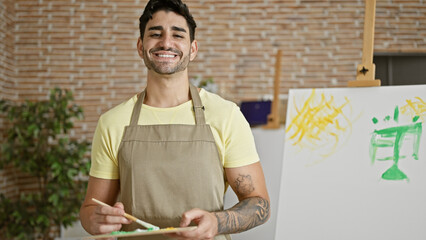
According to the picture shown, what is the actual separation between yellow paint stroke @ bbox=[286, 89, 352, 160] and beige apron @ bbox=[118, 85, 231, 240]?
0.72 m

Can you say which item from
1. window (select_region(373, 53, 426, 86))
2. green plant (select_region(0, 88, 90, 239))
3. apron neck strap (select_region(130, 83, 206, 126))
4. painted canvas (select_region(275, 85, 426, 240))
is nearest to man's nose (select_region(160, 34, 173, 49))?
apron neck strap (select_region(130, 83, 206, 126))

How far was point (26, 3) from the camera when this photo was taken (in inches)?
178

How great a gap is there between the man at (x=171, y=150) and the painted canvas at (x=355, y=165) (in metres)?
0.54

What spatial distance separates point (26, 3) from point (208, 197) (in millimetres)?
4047

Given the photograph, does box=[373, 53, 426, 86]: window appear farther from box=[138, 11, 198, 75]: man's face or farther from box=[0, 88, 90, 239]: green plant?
box=[138, 11, 198, 75]: man's face

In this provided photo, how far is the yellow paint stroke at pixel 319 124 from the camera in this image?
1.85m

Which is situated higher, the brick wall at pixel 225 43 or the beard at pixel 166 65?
the brick wall at pixel 225 43

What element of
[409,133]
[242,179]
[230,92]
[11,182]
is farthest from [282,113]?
[11,182]

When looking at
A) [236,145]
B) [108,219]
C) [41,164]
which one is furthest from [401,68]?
[108,219]

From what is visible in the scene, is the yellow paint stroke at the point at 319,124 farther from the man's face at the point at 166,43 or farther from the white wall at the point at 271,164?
the white wall at the point at 271,164

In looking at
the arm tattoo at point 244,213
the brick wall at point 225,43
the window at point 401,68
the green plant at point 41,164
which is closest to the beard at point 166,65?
the arm tattoo at point 244,213

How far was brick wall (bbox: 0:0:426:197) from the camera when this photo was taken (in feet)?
14.9

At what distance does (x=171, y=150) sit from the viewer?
1.29 m

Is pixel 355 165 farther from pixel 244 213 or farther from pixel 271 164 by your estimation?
pixel 271 164
